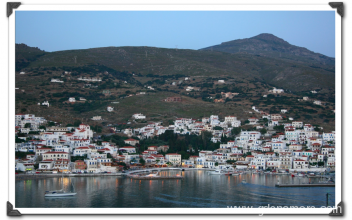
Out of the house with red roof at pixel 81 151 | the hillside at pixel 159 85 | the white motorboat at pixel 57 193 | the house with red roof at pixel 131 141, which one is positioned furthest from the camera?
the hillside at pixel 159 85

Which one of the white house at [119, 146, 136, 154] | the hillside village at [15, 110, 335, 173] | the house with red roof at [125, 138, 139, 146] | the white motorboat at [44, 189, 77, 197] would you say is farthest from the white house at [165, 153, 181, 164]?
the white motorboat at [44, 189, 77, 197]

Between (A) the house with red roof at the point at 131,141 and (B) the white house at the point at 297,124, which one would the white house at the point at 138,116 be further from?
(B) the white house at the point at 297,124
